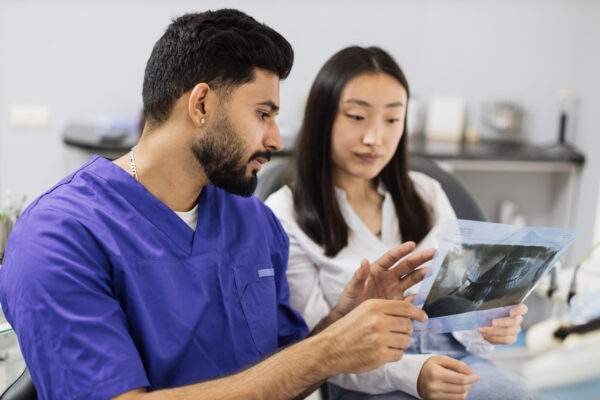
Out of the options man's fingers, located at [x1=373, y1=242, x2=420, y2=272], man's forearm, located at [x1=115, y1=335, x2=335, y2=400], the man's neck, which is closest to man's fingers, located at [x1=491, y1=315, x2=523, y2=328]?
man's fingers, located at [x1=373, y1=242, x2=420, y2=272]

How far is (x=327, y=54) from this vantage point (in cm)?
339

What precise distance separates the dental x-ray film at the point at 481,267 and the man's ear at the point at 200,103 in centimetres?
47

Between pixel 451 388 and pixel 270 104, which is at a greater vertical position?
pixel 270 104

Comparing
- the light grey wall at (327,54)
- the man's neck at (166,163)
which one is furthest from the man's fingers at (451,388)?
the light grey wall at (327,54)

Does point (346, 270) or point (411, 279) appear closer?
point (411, 279)

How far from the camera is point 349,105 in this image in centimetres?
146

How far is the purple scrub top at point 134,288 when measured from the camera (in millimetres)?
887

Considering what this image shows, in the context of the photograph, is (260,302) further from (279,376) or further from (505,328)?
(505,328)

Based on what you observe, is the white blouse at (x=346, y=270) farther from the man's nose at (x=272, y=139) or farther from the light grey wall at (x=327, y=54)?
the light grey wall at (x=327, y=54)

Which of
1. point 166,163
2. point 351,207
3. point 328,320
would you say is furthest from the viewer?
point 351,207

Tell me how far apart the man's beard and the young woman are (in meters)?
0.35

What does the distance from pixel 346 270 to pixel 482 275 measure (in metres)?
0.42

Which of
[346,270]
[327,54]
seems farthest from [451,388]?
[327,54]

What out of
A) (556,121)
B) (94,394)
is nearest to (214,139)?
(94,394)
